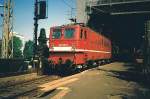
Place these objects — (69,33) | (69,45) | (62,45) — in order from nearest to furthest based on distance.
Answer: (69,45)
(62,45)
(69,33)

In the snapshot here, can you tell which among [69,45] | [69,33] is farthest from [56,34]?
[69,45]

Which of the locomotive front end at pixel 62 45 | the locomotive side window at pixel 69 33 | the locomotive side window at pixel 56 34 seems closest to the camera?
the locomotive front end at pixel 62 45

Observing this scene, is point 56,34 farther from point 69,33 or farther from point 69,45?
point 69,45

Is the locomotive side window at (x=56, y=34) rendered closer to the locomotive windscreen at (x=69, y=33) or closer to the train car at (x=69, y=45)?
the train car at (x=69, y=45)


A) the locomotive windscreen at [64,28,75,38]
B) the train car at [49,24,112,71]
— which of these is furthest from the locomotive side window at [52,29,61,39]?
the locomotive windscreen at [64,28,75,38]

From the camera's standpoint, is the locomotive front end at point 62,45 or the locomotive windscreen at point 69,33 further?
the locomotive windscreen at point 69,33

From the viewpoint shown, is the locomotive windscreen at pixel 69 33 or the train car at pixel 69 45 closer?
the train car at pixel 69 45

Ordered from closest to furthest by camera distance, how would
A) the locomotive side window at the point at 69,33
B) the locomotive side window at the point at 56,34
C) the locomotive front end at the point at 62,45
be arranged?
the locomotive front end at the point at 62,45
the locomotive side window at the point at 69,33
the locomotive side window at the point at 56,34

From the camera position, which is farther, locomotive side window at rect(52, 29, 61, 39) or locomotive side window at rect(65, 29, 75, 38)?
locomotive side window at rect(52, 29, 61, 39)

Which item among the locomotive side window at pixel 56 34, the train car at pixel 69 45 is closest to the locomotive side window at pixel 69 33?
the train car at pixel 69 45

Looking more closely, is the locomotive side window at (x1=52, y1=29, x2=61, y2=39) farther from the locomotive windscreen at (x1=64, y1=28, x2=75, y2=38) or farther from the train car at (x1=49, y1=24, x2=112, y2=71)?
Answer: the locomotive windscreen at (x1=64, y1=28, x2=75, y2=38)

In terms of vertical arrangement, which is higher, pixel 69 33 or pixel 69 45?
pixel 69 33

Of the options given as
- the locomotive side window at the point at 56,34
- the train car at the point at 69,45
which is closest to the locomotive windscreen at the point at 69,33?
the train car at the point at 69,45

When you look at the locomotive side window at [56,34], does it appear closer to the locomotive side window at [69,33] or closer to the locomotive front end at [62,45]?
the locomotive front end at [62,45]
